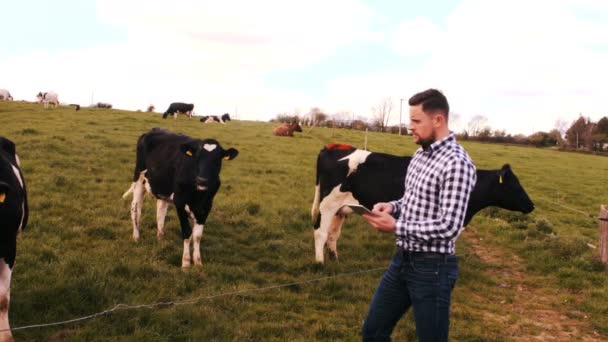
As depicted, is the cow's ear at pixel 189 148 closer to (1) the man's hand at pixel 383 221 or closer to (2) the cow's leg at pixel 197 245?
(2) the cow's leg at pixel 197 245

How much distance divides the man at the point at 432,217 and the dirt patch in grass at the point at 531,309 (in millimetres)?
4029

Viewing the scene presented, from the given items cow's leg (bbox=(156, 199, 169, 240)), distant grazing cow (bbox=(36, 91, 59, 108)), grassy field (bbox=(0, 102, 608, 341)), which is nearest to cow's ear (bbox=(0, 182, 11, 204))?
grassy field (bbox=(0, 102, 608, 341))

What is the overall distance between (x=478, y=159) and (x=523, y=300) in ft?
83.5

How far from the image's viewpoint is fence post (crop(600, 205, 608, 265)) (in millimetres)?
9180

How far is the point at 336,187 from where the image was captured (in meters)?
9.09

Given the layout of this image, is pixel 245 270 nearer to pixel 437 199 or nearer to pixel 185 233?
pixel 185 233

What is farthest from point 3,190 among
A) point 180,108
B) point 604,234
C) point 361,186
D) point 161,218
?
point 180,108

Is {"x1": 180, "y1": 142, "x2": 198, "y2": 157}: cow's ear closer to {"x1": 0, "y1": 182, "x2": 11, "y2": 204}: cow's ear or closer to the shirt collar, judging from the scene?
{"x1": 0, "y1": 182, "x2": 11, "y2": 204}: cow's ear

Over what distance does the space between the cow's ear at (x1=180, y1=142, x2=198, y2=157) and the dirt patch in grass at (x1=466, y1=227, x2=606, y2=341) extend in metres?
5.32

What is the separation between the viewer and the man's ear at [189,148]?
828 centimetres

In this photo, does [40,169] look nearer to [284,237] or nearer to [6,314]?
[284,237]

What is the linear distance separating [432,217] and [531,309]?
18.3ft

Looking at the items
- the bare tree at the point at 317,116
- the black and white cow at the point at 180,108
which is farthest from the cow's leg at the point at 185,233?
the bare tree at the point at 317,116

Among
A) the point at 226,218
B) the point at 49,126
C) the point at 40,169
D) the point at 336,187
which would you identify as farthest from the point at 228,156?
the point at 49,126
